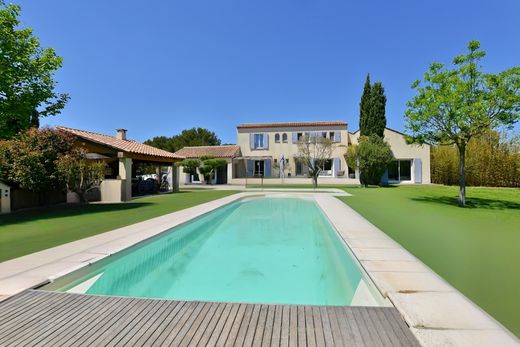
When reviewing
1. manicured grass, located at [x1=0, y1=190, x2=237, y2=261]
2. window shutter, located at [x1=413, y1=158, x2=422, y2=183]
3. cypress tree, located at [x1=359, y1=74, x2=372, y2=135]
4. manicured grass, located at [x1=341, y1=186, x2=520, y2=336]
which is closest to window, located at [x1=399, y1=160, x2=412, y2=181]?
window shutter, located at [x1=413, y1=158, x2=422, y2=183]

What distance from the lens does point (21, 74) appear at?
587 inches

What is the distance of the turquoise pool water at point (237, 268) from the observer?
4453mm

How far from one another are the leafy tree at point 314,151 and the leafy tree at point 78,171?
17895mm

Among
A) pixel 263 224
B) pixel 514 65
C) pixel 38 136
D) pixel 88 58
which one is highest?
pixel 88 58

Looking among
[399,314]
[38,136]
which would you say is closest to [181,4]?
[38,136]

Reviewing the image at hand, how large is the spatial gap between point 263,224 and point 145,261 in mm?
5253

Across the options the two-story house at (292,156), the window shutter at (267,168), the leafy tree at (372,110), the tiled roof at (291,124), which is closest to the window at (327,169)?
the two-story house at (292,156)

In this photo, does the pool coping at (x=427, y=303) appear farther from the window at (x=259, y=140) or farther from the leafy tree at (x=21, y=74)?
the window at (x=259, y=140)

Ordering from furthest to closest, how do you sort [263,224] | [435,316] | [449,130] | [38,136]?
[449,130] → [38,136] → [263,224] → [435,316]

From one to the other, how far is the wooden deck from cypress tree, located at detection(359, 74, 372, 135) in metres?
27.6

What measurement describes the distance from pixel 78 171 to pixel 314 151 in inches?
799

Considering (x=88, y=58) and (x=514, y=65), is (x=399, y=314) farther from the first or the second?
(x=88, y=58)

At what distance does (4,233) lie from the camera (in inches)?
282

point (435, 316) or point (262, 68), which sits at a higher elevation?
point (262, 68)
